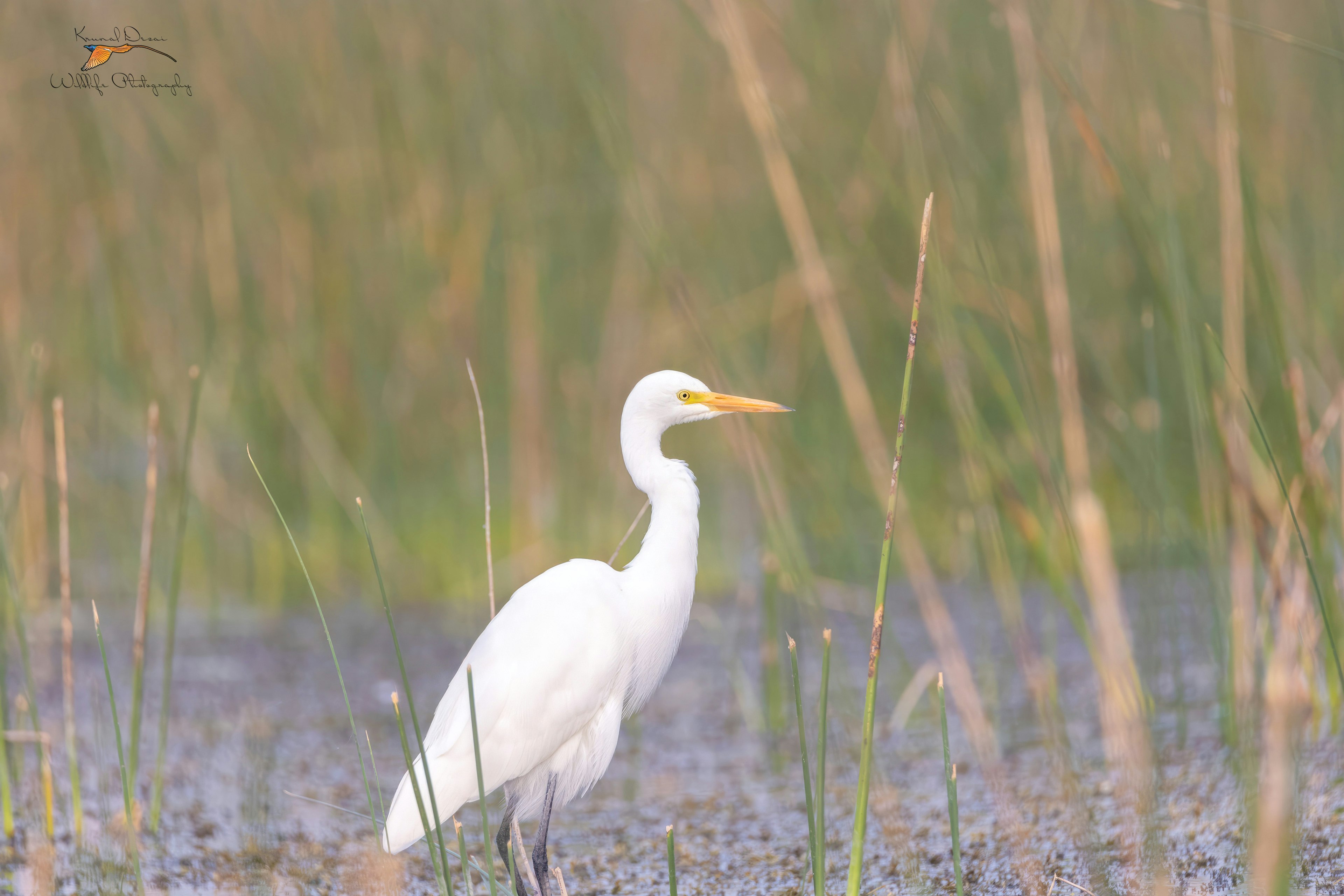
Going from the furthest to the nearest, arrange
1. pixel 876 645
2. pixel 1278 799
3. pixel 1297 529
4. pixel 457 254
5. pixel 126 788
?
pixel 457 254 < pixel 1297 529 < pixel 126 788 < pixel 876 645 < pixel 1278 799

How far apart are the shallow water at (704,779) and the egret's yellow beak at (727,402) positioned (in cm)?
39

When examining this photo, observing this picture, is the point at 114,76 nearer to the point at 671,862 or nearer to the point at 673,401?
the point at 673,401

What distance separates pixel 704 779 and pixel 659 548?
0.83m

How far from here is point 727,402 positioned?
194 centimetres

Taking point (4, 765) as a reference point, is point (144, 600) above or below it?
above

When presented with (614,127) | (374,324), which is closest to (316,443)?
(374,324)

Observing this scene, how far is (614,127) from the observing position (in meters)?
2.02

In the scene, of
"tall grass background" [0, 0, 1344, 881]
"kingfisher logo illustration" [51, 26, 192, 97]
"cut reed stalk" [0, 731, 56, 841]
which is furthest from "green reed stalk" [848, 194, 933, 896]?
"kingfisher logo illustration" [51, 26, 192, 97]

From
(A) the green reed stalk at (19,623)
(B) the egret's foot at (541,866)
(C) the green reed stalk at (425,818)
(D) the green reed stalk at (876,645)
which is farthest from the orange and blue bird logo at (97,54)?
(D) the green reed stalk at (876,645)

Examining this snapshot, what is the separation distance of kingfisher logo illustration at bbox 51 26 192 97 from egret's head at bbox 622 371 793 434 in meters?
2.10

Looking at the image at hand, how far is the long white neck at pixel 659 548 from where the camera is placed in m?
1.94

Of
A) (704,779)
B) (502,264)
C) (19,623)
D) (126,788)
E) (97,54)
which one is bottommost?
(704,779)

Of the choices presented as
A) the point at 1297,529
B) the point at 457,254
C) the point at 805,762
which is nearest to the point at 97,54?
the point at 457,254

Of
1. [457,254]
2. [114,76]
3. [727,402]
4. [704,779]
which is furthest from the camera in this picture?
[457,254]
